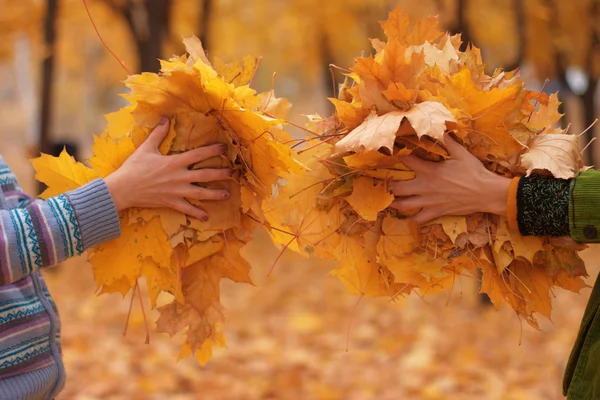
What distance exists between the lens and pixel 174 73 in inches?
49.8

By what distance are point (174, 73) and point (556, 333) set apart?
11.4ft

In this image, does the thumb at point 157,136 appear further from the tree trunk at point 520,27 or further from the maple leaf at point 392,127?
the tree trunk at point 520,27

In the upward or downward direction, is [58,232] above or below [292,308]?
above

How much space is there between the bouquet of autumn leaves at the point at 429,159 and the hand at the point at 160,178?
21 centimetres

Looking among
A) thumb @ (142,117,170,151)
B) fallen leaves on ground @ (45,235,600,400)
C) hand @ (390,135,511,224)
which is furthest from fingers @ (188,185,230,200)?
fallen leaves on ground @ (45,235,600,400)

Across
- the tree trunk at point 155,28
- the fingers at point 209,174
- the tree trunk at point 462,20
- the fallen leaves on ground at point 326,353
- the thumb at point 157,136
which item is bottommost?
the fallen leaves on ground at point 326,353

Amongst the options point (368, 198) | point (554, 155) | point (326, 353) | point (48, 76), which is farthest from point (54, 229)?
point (48, 76)

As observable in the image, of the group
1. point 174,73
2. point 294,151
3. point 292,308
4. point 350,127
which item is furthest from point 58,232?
point 292,308

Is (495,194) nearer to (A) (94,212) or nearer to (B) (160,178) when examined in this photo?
(B) (160,178)

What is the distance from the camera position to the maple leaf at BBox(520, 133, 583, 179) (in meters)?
1.21

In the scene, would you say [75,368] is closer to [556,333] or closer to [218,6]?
[556,333]

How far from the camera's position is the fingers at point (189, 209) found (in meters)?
1.30

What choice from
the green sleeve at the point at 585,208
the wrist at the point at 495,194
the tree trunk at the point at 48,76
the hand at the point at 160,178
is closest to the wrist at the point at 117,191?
the hand at the point at 160,178

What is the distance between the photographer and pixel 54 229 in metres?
1.21
